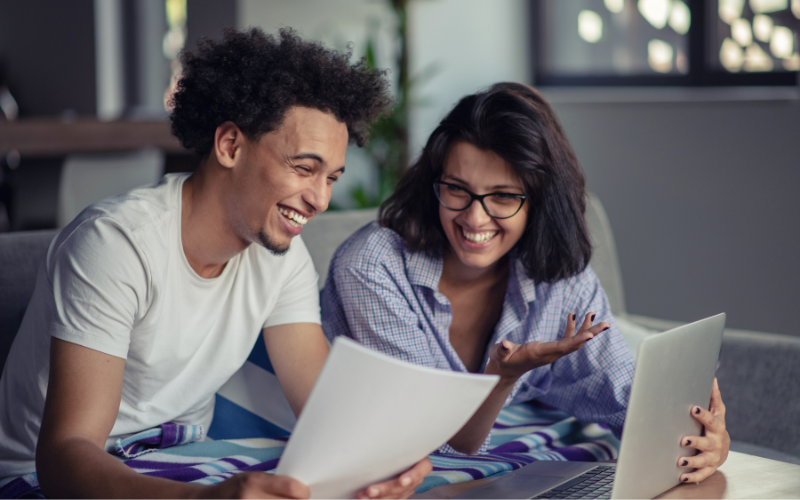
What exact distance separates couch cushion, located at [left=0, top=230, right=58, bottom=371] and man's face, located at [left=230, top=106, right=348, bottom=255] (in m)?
0.46

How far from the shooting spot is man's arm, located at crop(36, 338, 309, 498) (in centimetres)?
86

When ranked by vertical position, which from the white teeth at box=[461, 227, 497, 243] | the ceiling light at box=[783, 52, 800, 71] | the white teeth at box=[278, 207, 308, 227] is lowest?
the white teeth at box=[461, 227, 497, 243]

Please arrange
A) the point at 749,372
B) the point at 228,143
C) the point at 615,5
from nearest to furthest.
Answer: the point at 228,143 < the point at 749,372 < the point at 615,5

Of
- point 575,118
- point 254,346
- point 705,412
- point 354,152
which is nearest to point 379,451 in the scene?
point 705,412

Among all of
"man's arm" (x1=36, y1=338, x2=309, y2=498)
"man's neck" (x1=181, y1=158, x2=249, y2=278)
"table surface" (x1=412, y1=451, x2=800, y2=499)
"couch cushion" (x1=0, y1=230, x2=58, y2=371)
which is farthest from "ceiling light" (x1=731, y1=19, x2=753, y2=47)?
"man's arm" (x1=36, y1=338, x2=309, y2=498)

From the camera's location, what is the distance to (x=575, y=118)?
11.9 feet

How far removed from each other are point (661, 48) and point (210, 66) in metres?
2.76

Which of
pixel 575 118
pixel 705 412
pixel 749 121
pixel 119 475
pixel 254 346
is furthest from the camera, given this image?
pixel 575 118

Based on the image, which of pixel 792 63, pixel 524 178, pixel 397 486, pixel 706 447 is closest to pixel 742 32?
pixel 792 63

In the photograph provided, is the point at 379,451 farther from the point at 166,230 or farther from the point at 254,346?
the point at 254,346

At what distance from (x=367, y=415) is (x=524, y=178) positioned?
80 cm

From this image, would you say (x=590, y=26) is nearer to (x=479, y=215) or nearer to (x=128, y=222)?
(x=479, y=215)

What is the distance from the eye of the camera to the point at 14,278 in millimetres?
1458

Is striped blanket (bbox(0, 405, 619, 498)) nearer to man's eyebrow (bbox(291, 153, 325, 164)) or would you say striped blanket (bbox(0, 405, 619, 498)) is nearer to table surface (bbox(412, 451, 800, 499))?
table surface (bbox(412, 451, 800, 499))
